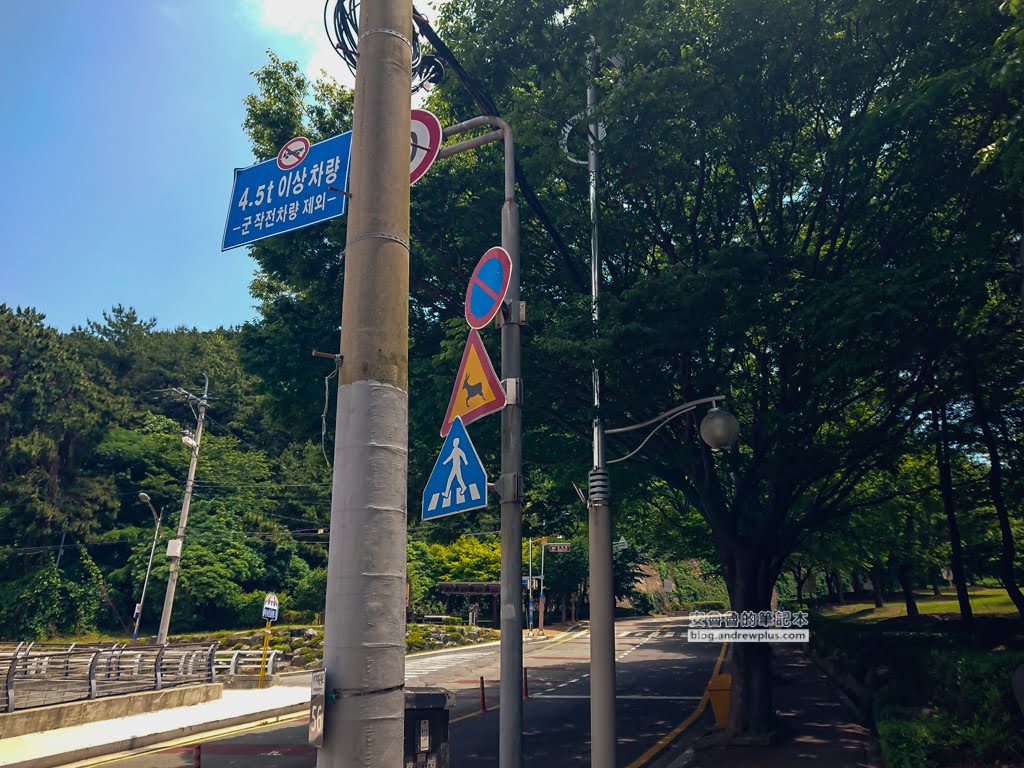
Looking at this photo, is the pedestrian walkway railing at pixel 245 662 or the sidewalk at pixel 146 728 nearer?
the sidewalk at pixel 146 728

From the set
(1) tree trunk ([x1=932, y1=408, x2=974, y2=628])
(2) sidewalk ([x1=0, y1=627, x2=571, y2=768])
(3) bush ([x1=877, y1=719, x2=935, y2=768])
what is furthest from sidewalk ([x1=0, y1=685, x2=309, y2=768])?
(1) tree trunk ([x1=932, y1=408, x2=974, y2=628])

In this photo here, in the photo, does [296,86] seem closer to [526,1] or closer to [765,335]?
[526,1]

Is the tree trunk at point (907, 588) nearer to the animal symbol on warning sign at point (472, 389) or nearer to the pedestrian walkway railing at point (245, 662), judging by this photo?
the pedestrian walkway railing at point (245, 662)

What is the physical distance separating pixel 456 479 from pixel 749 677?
11.9 m

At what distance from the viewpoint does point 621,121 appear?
12586mm

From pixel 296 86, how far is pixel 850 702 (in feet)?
65.8

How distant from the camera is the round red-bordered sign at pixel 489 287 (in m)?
7.04

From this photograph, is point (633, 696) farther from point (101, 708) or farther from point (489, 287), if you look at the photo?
point (489, 287)

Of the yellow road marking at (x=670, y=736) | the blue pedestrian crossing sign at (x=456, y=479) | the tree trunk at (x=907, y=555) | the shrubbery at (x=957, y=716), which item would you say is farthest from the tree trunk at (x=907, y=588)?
the blue pedestrian crossing sign at (x=456, y=479)

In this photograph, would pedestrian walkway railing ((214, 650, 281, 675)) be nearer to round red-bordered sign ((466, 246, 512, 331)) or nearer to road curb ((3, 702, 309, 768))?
road curb ((3, 702, 309, 768))

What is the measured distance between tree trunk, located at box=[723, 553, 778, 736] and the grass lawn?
24.7 metres

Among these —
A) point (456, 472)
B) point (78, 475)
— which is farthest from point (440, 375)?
point (78, 475)

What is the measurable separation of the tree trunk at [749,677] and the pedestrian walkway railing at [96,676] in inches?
545

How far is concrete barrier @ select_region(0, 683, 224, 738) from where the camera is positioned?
14781 millimetres
